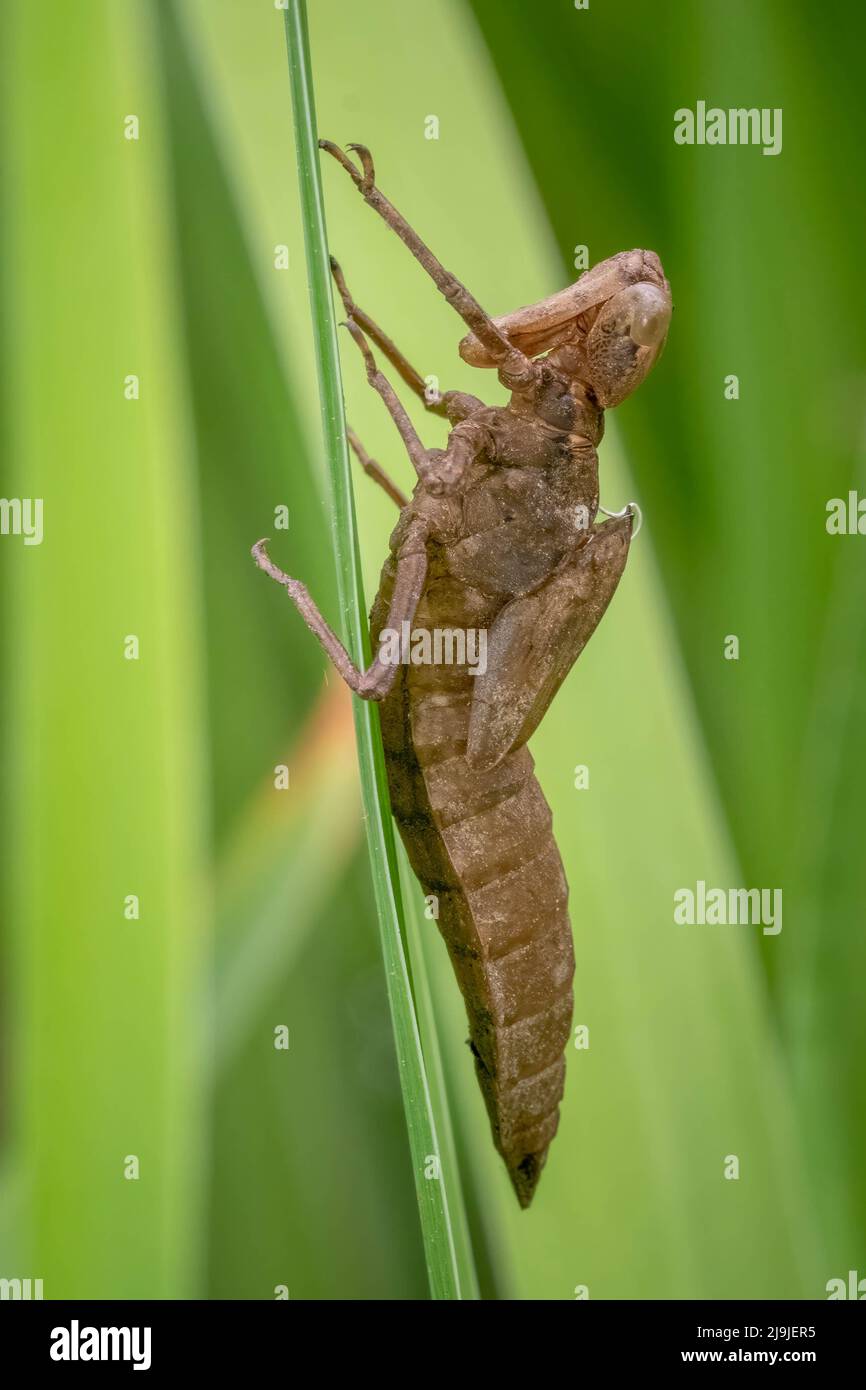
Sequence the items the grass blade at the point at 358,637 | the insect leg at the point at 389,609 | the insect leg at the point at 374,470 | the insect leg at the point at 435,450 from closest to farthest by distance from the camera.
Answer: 1. the grass blade at the point at 358,637
2. the insect leg at the point at 389,609
3. the insect leg at the point at 435,450
4. the insect leg at the point at 374,470

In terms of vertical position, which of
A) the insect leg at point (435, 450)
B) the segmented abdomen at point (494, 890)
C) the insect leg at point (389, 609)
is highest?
the insect leg at point (435, 450)

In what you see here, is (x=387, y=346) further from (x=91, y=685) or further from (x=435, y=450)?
(x=91, y=685)

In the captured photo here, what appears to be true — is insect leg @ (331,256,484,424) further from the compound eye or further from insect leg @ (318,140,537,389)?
Result: the compound eye

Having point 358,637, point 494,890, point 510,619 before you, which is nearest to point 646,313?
point 510,619

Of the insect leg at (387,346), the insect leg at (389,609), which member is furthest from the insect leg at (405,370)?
the insect leg at (389,609)

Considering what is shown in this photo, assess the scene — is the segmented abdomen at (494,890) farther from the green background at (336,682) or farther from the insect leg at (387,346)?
the insect leg at (387,346)

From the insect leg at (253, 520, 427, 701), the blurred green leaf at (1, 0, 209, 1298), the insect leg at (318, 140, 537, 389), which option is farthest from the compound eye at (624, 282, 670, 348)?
the blurred green leaf at (1, 0, 209, 1298)
